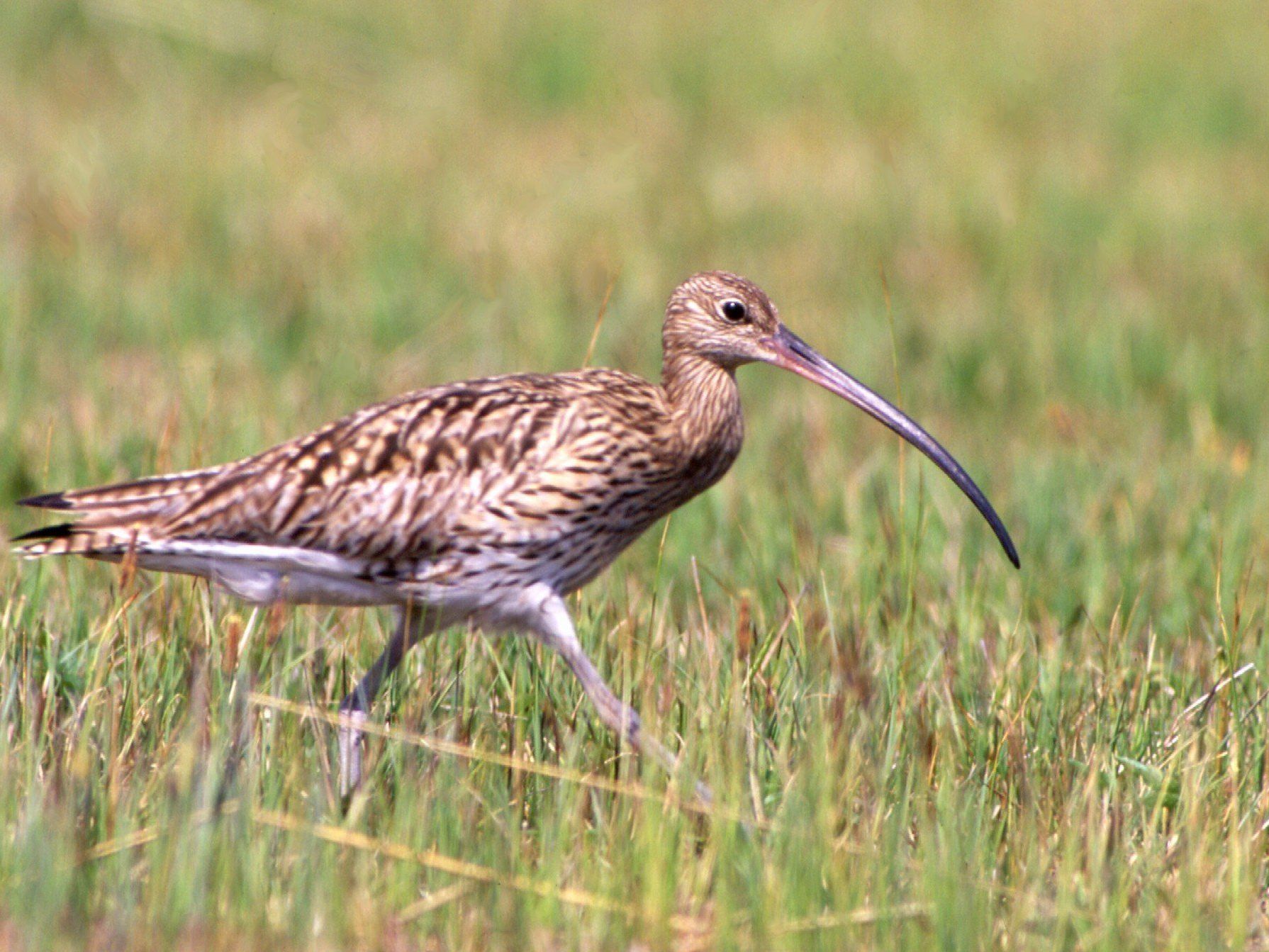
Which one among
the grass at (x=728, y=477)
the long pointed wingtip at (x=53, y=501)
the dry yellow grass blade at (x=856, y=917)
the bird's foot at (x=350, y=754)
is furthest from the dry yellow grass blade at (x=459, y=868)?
the long pointed wingtip at (x=53, y=501)

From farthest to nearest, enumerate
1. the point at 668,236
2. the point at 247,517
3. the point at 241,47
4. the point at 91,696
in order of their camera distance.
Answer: the point at 241,47
the point at 668,236
the point at 247,517
the point at 91,696

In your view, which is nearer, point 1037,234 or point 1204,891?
point 1204,891

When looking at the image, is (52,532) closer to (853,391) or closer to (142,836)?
(142,836)

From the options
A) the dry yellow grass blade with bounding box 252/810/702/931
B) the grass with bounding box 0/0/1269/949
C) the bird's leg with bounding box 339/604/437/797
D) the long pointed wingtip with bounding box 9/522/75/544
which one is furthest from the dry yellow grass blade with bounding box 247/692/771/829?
the long pointed wingtip with bounding box 9/522/75/544

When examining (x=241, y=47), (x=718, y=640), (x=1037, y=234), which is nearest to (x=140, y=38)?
(x=241, y=47)

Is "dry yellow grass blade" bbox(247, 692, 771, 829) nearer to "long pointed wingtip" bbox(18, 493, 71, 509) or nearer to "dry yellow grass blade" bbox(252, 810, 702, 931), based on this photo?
"dry yellow grass blade" bbox(252, 810, 702, 931)

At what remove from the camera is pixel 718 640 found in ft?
17.8

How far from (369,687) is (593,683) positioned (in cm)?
62

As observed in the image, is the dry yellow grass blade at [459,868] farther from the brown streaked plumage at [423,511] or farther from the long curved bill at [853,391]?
the long curved bill at [853,391]

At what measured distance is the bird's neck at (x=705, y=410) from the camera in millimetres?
5418

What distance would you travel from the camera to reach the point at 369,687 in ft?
16.6

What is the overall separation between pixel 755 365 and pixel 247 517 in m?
5.16

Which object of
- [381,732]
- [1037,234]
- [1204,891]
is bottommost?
[1204,891]

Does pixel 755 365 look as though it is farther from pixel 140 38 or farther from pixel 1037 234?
pixel 140 38
